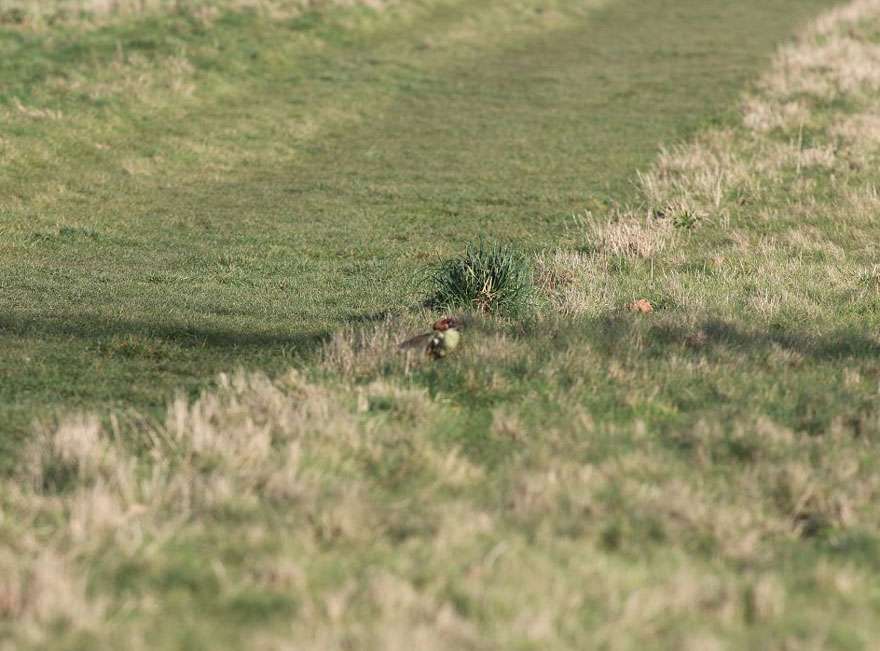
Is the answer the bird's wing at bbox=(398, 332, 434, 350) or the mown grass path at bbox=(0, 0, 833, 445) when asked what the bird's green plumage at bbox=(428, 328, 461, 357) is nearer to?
the bird's wing at bbox=(398, 332, 434, 350)

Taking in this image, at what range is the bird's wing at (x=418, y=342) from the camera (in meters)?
7.16

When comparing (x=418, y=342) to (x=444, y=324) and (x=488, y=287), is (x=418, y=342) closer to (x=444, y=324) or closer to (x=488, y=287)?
(x=444, y=324)

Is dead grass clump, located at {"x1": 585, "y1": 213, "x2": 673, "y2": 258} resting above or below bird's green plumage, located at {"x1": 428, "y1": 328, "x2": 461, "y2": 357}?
below

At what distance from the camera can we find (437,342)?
7.14 m

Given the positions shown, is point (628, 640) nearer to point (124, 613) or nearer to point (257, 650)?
point (257, 650)

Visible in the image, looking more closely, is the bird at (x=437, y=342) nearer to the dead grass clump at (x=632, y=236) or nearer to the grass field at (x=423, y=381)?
the grass field at (x=423, y=381)

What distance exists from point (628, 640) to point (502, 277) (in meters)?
4.92

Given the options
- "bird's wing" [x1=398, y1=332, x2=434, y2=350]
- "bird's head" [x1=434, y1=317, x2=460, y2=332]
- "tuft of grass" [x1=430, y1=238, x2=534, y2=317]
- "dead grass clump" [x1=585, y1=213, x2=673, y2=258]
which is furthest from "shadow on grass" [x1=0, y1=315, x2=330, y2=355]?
"dead grass clump" [x1=585, y1=213, x2=673, y2=258]

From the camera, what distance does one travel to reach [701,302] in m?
8.70

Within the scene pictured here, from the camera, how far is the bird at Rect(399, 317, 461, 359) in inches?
281

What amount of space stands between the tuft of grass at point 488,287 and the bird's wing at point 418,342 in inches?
49.1

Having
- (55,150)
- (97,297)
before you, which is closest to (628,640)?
(97,297)

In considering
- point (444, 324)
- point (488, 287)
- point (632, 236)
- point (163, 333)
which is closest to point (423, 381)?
point (444, 324)

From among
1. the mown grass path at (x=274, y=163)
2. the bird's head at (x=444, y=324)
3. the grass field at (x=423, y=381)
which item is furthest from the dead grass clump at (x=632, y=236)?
the bird's head at (x=444, y=324)
